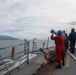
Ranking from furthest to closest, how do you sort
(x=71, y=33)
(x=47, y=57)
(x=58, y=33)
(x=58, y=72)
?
(x=71, y=33)
(x=47, y=57)
(x=58, y=33)
(x=58, y=72)

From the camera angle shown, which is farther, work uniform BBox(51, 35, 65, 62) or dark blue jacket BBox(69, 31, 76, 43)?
dark blue jacket BBox(69, 31, 76, 43)

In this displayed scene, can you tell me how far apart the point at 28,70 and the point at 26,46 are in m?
2.45

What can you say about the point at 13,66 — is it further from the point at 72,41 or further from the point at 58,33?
the point at 72,41

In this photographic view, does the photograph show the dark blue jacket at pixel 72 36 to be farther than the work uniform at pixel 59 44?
Yes

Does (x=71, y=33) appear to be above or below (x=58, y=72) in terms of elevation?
above

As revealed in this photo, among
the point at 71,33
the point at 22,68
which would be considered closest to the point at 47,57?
the point at 22,68

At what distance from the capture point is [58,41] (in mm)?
11219

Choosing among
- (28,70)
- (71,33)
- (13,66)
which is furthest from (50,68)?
(71,33)

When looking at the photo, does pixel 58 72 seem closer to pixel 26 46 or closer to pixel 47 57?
pixel 47 57

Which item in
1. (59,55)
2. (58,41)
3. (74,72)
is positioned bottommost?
(74,72)

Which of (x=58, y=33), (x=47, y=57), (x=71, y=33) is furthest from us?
(x=71, y=33)

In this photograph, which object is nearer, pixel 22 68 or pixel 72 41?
pixel 22 68

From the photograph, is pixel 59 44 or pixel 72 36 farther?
pixel 72 36

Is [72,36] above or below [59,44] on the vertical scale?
above
